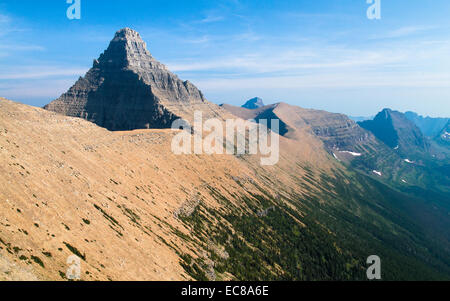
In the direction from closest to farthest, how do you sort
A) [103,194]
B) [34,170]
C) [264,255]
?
[34,170] → [103,194] → [264,255]

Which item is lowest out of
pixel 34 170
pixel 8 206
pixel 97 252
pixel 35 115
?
pixel 97 252

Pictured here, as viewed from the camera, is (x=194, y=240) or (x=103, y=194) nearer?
(x=103, y=194)

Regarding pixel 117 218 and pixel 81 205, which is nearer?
pixel 81 205

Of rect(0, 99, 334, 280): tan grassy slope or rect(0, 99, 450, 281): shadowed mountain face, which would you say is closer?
rect(0, 99, 334, 280): tan grassy slope

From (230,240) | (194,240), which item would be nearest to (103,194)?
(194,240)

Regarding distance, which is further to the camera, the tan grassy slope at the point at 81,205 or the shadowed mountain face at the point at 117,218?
the shadowed mountain face at the point at 117,218

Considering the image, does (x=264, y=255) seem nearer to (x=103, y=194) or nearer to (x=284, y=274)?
(x=284, y=274)
